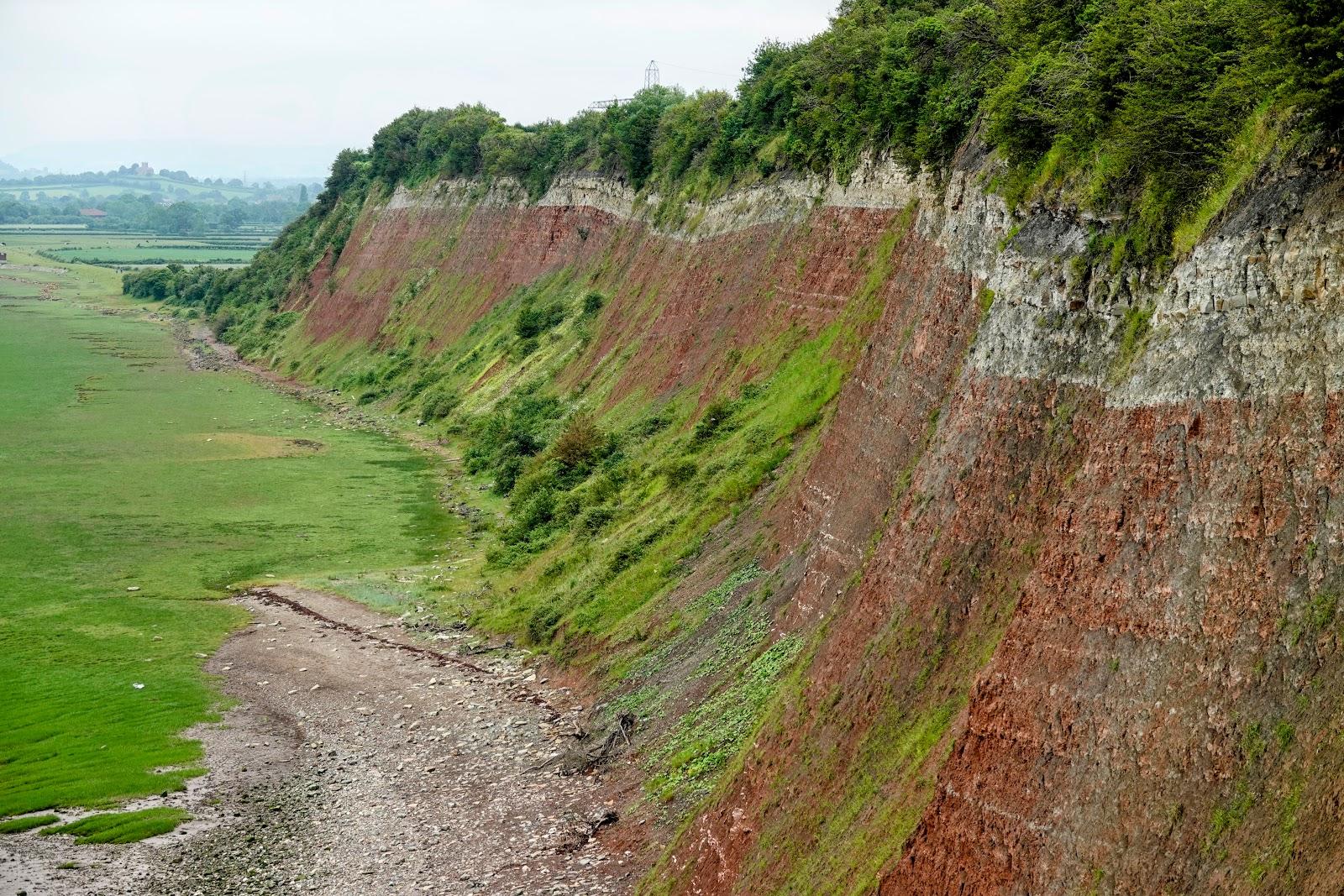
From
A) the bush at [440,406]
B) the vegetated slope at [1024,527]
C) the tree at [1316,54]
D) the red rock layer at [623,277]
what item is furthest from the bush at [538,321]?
the tree at [1316,54]

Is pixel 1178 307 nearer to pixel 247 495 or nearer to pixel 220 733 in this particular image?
pixel 220 733

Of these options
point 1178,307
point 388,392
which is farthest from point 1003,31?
point 388,392

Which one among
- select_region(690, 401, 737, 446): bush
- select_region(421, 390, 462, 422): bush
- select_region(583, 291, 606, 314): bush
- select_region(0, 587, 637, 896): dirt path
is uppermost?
select_region(583, 291, 606, 314): bush

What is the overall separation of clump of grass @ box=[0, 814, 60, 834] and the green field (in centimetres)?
42

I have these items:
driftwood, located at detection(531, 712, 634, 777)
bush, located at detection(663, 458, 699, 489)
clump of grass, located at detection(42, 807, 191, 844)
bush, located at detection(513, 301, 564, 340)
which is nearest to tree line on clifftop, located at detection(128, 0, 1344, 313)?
bush, located at detection(513, 301, 564, 340)

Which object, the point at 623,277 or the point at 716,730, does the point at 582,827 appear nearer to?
the point at 716,730

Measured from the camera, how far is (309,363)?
3814 inches

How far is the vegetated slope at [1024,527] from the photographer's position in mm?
13453

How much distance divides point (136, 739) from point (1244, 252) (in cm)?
2722

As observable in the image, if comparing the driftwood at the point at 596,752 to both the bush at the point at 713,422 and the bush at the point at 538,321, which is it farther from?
the bush at the point at 538,321

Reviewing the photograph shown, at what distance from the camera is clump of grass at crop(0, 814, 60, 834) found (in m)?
27.4

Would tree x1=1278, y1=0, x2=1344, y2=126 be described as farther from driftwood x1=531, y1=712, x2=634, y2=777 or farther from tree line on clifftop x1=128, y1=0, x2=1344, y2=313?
driftwood x1=531, y1=712, x2=634, y2=777

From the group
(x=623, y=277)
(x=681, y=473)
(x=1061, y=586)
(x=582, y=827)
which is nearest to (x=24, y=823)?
(x=582, y=827)

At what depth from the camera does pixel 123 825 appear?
1082 inches
